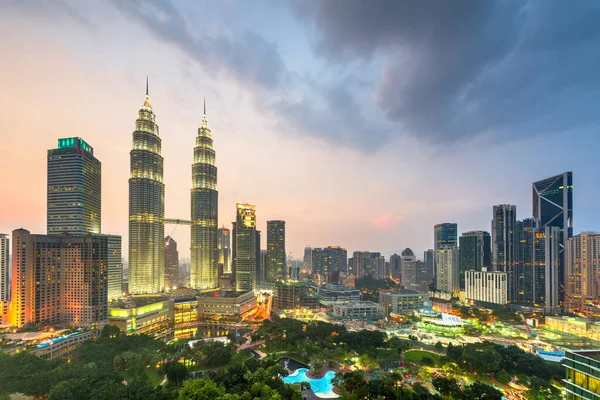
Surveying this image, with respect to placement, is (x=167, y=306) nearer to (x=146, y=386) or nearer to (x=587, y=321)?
(x=146, y=386)

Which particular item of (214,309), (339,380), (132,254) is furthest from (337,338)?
(132,254)

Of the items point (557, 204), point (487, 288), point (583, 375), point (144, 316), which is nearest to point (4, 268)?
A: point (144, 316)

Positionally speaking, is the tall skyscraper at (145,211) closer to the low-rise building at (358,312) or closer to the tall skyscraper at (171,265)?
the tall skyscraper at (171,265)

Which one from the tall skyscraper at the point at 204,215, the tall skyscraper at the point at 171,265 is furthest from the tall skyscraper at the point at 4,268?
the tall skyscraper at the point at 171,265

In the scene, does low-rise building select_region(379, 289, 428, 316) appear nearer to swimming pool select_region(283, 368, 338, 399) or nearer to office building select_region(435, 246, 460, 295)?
office building select_region(435, 246, 460, 295)

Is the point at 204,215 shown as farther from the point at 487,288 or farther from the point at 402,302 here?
the point at 487,288

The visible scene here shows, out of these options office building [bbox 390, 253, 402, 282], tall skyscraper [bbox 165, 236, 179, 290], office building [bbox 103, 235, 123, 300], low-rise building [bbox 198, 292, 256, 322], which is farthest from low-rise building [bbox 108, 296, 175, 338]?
office building [bbox 390, 253, 402, 282]
